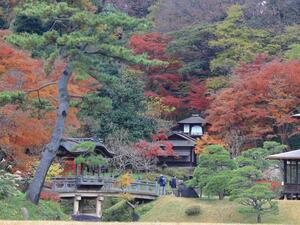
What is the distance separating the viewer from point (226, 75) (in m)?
45.3

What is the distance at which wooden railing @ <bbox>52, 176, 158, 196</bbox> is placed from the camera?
1316 inches

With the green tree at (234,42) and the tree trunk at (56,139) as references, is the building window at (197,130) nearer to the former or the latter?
the green tree at (234,42)

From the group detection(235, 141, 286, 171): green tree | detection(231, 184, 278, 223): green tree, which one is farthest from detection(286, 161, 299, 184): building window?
detection(231, 184, 278, 223): green tree

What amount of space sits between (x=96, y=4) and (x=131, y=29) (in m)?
2.48

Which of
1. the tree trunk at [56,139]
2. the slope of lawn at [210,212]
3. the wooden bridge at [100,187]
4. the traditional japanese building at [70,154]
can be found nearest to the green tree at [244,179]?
the slope of lawn at [210,212]

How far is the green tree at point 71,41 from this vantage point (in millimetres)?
19688

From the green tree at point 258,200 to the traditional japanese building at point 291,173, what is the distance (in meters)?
3.55

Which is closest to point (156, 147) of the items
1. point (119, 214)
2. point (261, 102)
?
point (261, 102)

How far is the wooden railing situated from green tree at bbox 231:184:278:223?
704cm

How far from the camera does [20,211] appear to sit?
19.6m

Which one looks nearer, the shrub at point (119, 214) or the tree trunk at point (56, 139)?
the tree trunk at point (56, 139)

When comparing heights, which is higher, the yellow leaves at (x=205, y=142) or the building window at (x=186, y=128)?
the building window at (x=186, y=128)

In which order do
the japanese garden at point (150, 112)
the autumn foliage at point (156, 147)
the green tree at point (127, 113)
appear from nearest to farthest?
the japanese garden at point (150, 112) < the autumn foliage at point (156, 147) < the green tree at point (127, 113)

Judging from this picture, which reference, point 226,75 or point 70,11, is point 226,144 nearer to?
point 226,75
